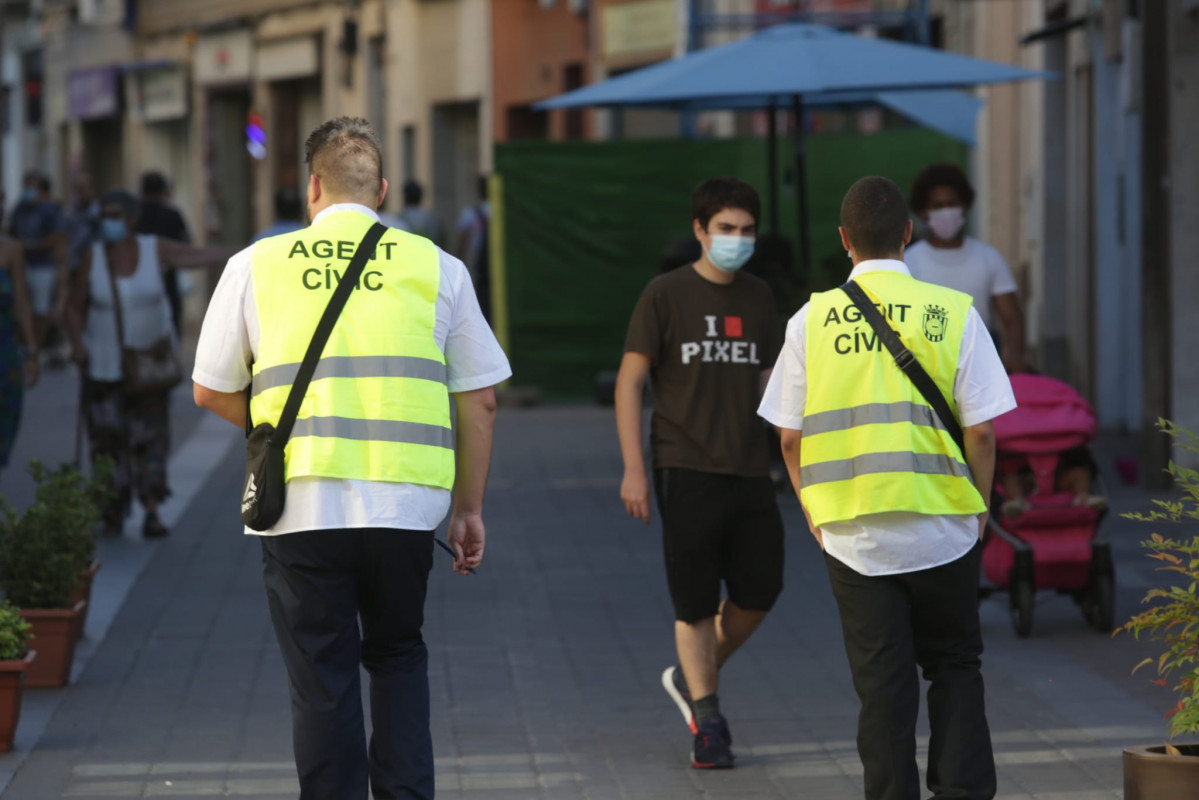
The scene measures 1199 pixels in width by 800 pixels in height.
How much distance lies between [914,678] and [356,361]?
1583mm

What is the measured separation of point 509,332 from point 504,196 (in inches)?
47.1

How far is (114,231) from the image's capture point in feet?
36.9

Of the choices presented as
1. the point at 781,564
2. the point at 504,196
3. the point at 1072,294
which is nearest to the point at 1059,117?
the point at 1072,294

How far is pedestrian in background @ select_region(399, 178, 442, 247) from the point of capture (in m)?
20.7

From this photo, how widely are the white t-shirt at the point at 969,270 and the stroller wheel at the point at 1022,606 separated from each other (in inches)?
53.9

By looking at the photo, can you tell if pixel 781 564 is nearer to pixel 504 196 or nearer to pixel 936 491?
pixel 936 491

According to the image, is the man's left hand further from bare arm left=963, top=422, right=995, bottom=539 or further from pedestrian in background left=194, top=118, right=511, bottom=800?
bare arm left=963, top=422, right=995, bottom=539

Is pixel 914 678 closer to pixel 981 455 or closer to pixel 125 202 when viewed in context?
pixel 981 455

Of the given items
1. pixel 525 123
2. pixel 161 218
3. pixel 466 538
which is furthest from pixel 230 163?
pixel 466 538

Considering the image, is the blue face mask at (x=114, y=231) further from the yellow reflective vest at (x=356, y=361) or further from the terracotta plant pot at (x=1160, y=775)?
the terracotta plant pot at (x=1160, y=775)

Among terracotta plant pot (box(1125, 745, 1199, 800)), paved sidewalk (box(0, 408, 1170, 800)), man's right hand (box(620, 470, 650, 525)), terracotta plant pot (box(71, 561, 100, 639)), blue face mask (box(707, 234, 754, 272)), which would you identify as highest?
blue face mask (box(707, 234, 754, 272))

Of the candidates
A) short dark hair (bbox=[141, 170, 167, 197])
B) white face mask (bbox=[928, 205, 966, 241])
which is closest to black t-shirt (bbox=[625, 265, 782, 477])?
white face mask (bbox=[928, 205, 966, 241])

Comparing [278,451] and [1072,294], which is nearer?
[278,451]

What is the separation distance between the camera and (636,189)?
61.2 feet
